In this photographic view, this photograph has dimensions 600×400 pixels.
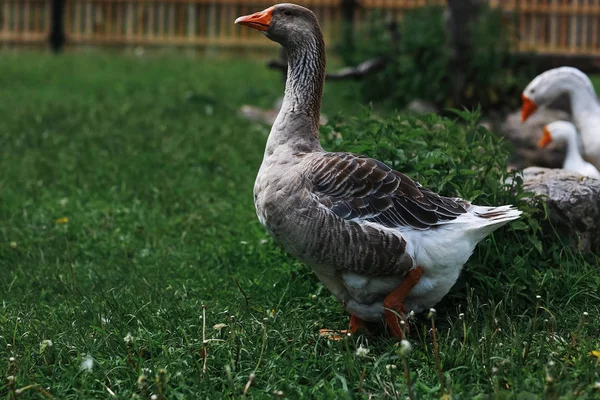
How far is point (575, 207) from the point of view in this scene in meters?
4.77

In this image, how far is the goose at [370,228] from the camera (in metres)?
3.90

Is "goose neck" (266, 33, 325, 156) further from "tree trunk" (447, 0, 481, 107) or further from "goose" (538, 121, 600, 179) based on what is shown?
"tree trunk" (447, 0, 481, 107)

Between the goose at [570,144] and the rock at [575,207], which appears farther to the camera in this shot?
the goose at [570,144]

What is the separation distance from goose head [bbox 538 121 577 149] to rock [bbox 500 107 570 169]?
0.63 m

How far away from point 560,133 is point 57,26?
513 inches

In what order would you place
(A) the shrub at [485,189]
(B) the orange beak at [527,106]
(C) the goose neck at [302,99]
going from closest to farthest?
1. (C) the goose neck at [302,99]
2. (A) the shrub at [485,189]
3. (B) the orange beak at [527,106]

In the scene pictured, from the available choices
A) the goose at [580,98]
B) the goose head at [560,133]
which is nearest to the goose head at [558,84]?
the goose at [580,98]

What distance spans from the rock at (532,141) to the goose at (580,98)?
979 mm

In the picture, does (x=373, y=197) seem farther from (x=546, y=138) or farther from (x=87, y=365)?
(x=546, y=138)

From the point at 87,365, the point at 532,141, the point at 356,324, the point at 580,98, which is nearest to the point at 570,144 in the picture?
the point at 580,98

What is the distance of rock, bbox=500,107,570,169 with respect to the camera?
7.97 m

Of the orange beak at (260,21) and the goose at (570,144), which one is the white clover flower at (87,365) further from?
the goose at (570,144)

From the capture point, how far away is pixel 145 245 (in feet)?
19.7

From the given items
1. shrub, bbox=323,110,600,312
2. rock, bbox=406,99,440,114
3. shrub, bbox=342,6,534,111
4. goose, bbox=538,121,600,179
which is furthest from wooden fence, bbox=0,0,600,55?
shrub, bbox=323,110,600,312
